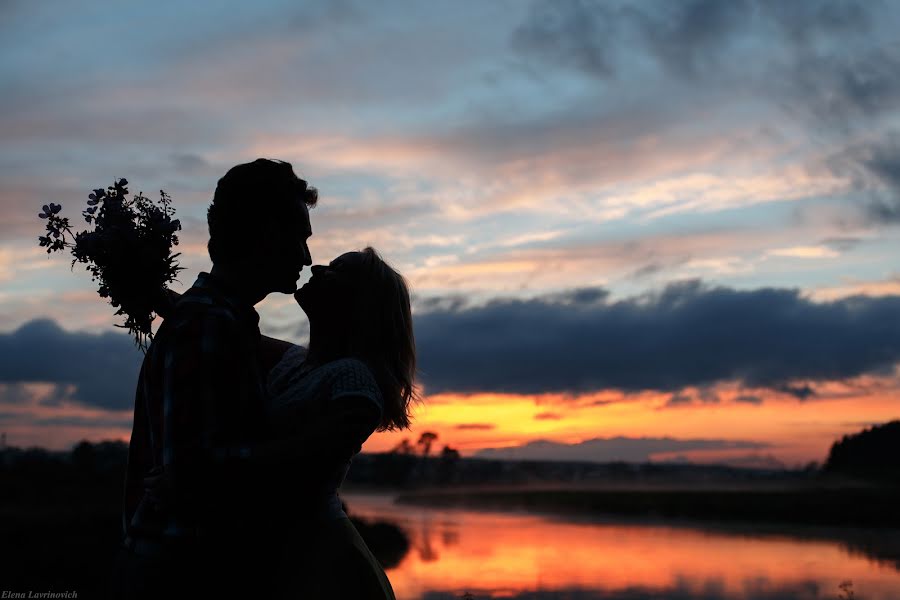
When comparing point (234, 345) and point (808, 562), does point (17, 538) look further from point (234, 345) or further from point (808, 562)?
point (808, 562)

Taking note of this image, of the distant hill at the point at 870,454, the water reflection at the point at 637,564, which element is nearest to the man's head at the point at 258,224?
the water reflection at the point at 637,564

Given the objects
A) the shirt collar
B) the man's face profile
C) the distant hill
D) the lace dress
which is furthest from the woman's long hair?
the distant hill

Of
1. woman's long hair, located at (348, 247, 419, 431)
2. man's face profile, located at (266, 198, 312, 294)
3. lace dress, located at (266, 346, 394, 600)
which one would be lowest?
lace dress, located at (266, 346, 394, 600)

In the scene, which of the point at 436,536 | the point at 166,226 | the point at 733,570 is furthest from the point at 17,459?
the point at 166,226

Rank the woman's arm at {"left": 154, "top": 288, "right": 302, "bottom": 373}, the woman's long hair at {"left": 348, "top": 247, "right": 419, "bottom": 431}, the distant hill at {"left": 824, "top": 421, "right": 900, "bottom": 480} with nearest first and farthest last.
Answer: the woman's long hair at {"left": 348, "top": 247, "right": 419, "bottom": 431}
the woman's arm at {"left": 154, "top": 288, "right": 302, "bottom": 373}
the distant hill at {"left": 824, "top": 421, "right": 900, "bottom": 480}

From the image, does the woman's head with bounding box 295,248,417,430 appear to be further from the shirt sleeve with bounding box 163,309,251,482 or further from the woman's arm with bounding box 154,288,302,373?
the shirt sleeve with bounding box 163,309,251,482

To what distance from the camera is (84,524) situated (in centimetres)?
2422

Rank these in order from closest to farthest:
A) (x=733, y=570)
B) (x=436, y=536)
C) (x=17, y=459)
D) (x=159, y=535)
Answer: (x=159, y=535), (x=733, y=570), (x=17, y=459), (x=436, y=536)

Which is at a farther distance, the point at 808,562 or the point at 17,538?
the point at 808,562

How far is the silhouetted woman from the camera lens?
9.83 ft

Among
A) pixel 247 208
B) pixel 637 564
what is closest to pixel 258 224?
pixel 247 208

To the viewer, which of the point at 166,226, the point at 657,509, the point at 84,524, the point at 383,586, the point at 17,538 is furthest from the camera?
the point at 657,509

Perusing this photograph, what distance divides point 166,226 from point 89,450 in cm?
3299

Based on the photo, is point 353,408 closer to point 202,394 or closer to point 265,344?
point 202,394
